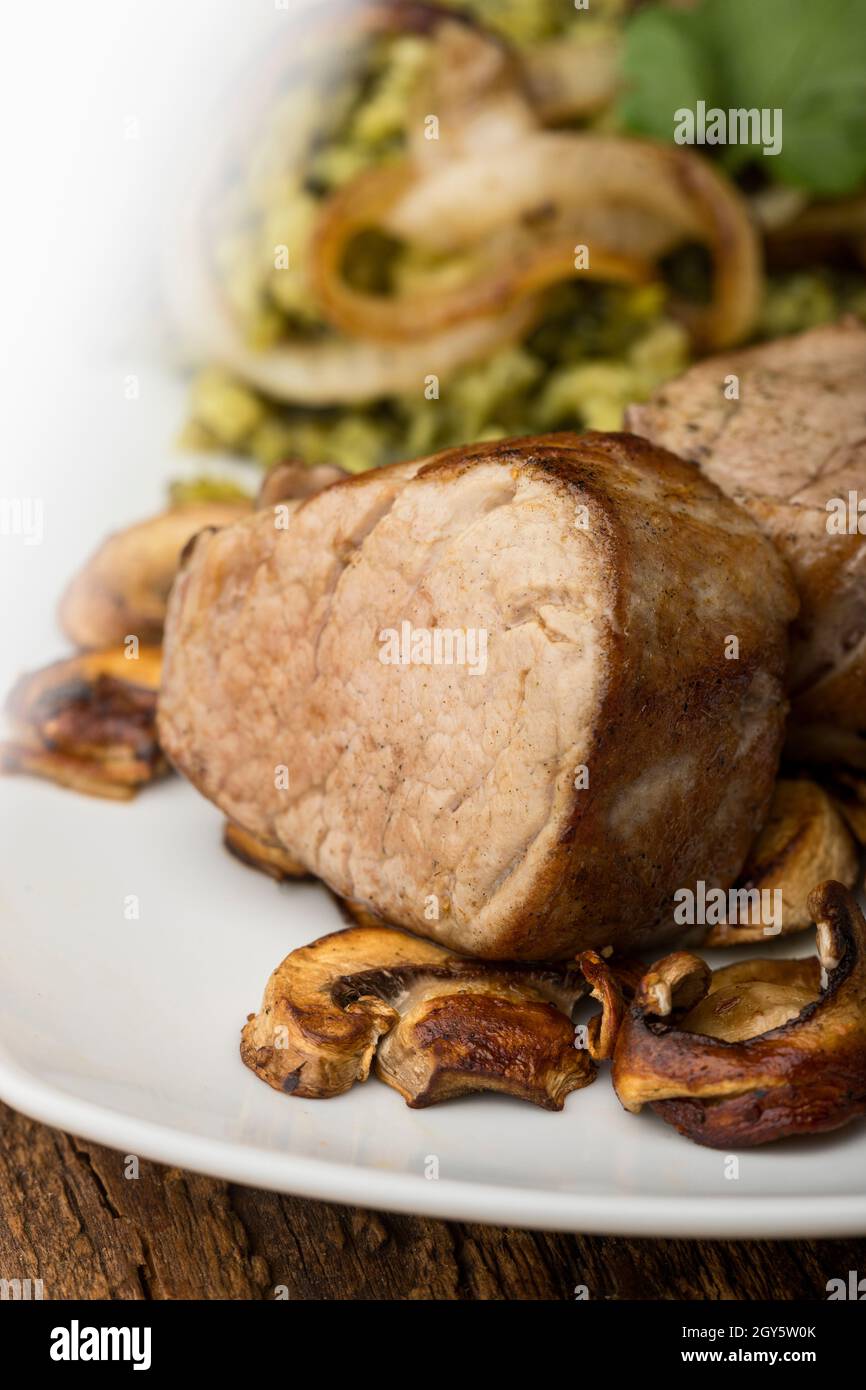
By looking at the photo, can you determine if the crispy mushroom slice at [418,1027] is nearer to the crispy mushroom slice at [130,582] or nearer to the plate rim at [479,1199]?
the plate rim at [479,1199]

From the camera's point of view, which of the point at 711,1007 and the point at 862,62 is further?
the point at 862,62

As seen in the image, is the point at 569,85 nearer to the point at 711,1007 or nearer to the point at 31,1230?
the point at 711,1007

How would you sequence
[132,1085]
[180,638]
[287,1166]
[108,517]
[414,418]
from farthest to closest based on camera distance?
[414,418], [108,517], [180,638], [132,1085], [287,1166]

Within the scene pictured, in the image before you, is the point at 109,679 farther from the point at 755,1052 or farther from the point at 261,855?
the point at 755,1052

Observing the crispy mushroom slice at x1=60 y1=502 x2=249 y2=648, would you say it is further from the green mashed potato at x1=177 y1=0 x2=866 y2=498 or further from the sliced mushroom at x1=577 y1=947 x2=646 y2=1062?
the sliced mushroom at x1=577 y1=947 x2=646 y2=1062

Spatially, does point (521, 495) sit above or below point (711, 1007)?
above

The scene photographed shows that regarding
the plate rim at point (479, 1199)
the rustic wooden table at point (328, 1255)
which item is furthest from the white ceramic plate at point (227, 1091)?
the rustic wooden table at point (328, 1255)

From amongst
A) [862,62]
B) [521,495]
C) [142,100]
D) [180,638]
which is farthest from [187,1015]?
[142,100]

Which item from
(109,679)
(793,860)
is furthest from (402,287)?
(793,860)
